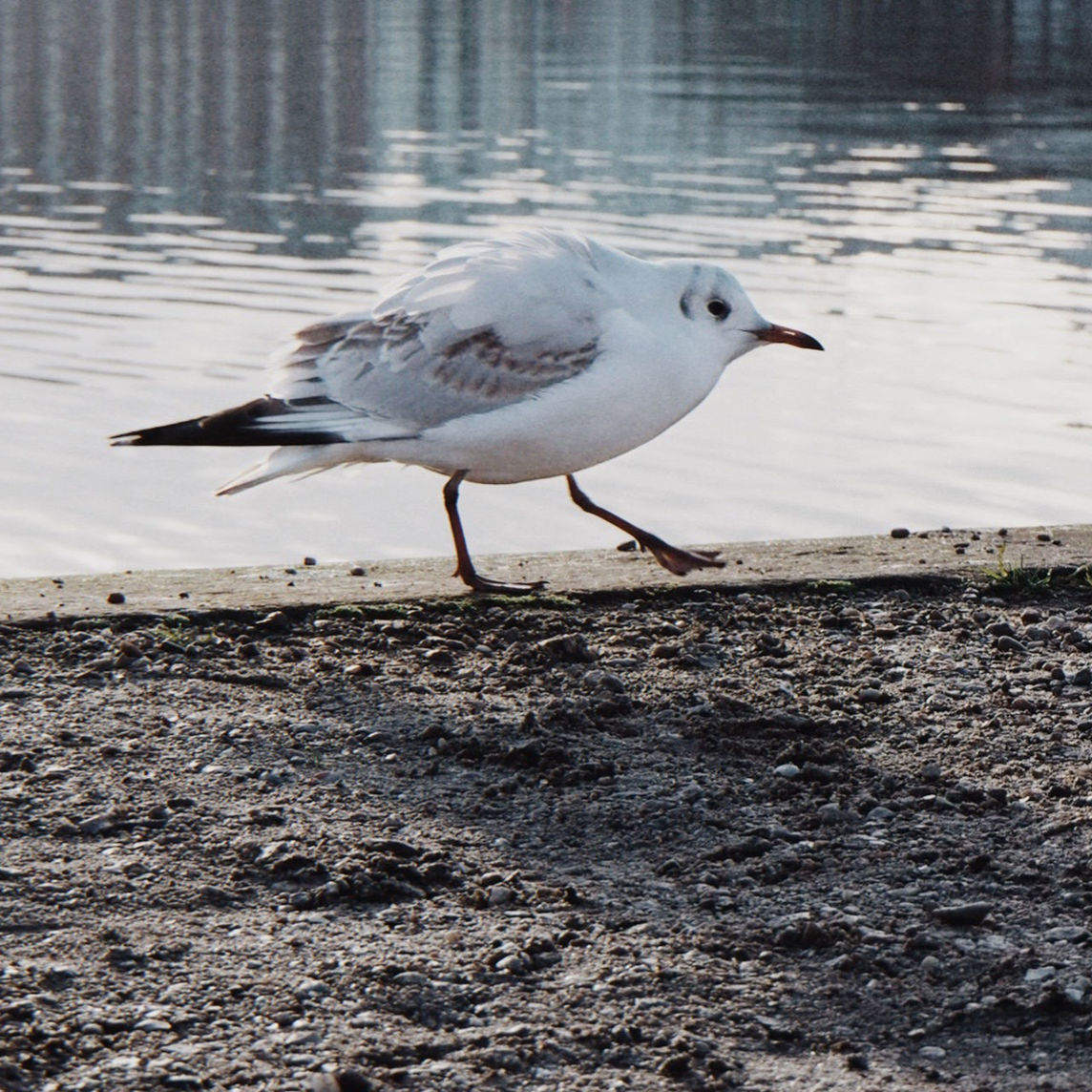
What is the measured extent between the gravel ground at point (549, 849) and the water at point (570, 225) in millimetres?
3569

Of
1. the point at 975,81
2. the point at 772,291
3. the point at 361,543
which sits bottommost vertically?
the point at 361,543

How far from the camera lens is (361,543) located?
341 inches

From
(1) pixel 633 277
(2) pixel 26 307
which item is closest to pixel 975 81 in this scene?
(2) pixel 26 307

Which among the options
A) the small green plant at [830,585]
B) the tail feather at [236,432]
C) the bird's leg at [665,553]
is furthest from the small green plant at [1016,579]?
the tail feather at [236,432]

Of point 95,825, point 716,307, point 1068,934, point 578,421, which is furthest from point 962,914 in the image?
point 716,307

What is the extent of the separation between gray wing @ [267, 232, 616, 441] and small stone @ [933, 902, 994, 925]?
2115 millimetres

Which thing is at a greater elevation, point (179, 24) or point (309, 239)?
point (179, 24)

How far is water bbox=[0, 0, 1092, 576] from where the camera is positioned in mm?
9234

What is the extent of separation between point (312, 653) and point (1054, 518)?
504 centimetres

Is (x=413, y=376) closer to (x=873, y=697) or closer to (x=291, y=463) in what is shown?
(x=291, y=463)

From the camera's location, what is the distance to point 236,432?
5340mm

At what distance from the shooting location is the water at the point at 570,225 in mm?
9234

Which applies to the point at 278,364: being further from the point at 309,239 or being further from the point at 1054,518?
the point at 309,239

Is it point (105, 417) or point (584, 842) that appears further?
point (105, 417)
